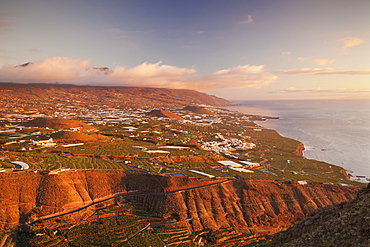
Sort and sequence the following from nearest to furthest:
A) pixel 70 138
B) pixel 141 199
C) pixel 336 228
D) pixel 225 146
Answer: pixel 336 228, pixel 141 199, pixel 70 138, pixel 225 146

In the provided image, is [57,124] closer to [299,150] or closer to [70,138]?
[70,138]

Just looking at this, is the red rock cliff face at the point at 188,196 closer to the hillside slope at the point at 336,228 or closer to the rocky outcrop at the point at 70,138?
the hillside slope at the point at 336,228

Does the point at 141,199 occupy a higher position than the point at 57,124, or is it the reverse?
the point at 57,124

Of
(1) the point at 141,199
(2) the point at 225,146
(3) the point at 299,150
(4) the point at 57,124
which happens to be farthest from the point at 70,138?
(3) the point at 299,150

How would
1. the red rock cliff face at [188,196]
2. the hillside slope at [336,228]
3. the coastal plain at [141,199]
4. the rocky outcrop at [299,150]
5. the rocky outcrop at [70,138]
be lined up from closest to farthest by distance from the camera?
the hillside slope at [336,228]
the coastal plain at [141,199]
the red rock cliff face at [188,196]
the rocky outcrop at [70,138]
the rocky outcrop at [299,150]

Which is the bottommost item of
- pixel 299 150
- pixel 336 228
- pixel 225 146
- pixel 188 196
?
pixel 299 150

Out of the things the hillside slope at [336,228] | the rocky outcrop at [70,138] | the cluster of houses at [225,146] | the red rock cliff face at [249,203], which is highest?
the hillside slope at [336,228]

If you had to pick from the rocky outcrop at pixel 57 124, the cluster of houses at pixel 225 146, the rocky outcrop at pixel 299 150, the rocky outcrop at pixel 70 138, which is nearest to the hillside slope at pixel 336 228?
the cluster of houses at pixel 225 146

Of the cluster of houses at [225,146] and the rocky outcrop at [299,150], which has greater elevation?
the cluster of houses at [225,146]
